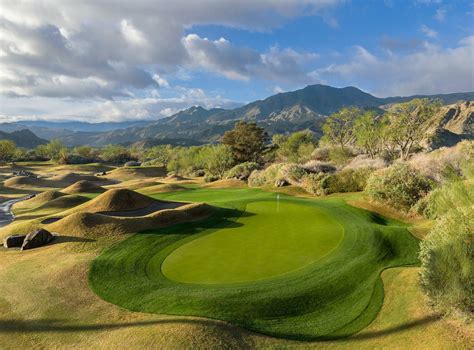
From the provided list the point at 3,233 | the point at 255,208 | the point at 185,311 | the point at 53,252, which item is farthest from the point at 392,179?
the point at 3,233

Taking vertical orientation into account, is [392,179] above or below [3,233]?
above

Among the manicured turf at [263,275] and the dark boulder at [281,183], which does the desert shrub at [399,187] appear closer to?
the manicured turf at [263,275]

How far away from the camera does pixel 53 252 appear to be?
20.5m

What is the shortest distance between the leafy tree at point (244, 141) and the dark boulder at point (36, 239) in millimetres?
68202

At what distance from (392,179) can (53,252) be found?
28.5 metres

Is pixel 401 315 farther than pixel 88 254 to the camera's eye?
No

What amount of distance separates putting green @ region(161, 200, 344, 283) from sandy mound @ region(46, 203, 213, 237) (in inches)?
182

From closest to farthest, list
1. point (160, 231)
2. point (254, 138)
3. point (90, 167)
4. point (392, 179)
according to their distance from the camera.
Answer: point (160, 231) → point (392, 179) → point (254, 138) → point (90, 167)

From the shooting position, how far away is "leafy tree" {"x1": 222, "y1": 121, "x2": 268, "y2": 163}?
296ft

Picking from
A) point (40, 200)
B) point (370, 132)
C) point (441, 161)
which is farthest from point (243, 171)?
point (441, 161)

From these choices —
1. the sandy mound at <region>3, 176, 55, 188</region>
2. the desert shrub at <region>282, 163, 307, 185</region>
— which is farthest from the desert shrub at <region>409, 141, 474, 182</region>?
the sandy mound at <region>3, 176, 55, 188</region>

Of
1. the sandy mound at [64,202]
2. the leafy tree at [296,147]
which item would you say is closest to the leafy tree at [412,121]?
the leafy tree at [296,147]

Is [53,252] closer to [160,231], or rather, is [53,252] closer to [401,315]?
[160,231]

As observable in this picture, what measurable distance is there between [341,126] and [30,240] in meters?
77.7
